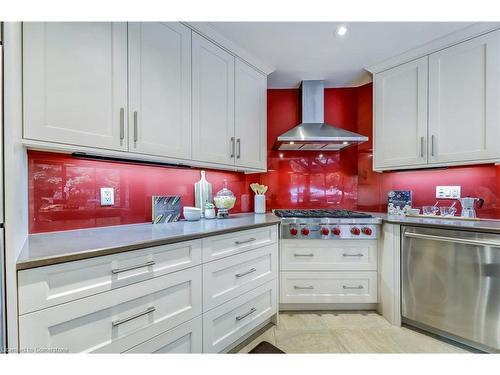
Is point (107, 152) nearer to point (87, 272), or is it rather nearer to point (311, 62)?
point (87, 272)

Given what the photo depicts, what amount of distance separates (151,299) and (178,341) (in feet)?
1.03

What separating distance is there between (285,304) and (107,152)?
187cm

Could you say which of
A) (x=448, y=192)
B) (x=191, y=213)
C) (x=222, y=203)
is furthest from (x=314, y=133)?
(x=191, y=213)

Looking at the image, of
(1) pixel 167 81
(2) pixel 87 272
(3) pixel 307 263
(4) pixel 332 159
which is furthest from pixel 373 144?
(2) pixel 87 272

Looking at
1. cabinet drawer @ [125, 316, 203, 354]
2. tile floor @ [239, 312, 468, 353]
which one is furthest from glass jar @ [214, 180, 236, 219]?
tile floor @ [239, 312, 468, 353]

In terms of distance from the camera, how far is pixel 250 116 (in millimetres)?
2127

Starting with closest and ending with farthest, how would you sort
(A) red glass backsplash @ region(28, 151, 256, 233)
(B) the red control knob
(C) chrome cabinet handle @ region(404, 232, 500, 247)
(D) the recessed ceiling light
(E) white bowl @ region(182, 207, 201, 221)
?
(A) red glass backsplash @ region(28, 151, 256, 233)
(C) chrome cabinet handle @ region(404, 232, 500, 247)
(D) the recessed ceiling light
(E) white bowl @ region(182, 207, 201, 221)
(B) the red control knob

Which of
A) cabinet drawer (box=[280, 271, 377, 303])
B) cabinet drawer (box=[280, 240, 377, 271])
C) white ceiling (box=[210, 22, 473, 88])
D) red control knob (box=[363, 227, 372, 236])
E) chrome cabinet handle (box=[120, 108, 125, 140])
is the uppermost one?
white ceiling (box=[210, 22, 473, 88])

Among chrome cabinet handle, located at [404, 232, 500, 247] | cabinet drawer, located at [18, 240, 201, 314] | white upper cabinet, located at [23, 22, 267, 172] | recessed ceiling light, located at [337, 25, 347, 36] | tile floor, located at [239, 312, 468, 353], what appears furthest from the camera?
recessed ceiling light, located at [337, 25, 347, 36]

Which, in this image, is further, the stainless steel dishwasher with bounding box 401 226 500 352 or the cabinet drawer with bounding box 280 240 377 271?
the cabinet drawer with bounding box 280 240 377 271

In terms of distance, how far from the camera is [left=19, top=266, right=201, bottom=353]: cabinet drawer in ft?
2.55

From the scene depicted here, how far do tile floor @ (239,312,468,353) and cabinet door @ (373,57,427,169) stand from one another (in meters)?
1.42

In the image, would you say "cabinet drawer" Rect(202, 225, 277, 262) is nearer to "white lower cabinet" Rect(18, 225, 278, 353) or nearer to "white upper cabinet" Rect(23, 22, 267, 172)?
"white lower cabinet" Rect(18, 225, 278, 353)

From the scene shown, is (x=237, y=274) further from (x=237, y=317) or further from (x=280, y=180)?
(x=280, y=180)
